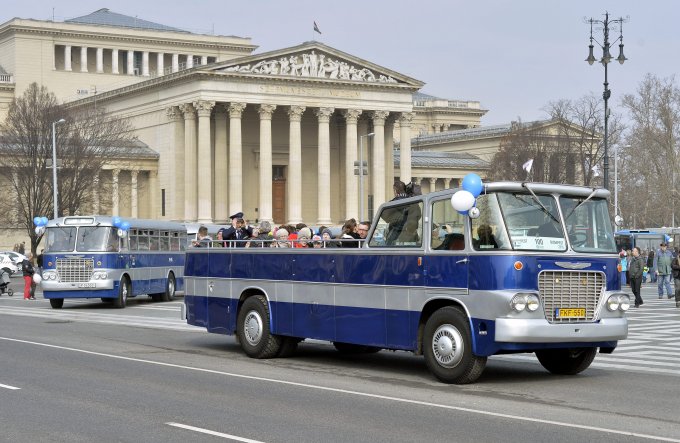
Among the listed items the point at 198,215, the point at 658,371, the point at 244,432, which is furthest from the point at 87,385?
the point at 198,215

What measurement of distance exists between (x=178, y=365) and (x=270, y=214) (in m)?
76.3

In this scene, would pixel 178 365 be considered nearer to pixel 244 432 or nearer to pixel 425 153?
pixel 244 432

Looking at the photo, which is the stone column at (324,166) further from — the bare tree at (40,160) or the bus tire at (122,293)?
the bus tire at (122,293)

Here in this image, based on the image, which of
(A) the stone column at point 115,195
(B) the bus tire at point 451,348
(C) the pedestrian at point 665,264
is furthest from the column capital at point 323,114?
(B) the bus tire at point 451,348

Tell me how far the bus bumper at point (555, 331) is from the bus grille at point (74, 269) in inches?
984

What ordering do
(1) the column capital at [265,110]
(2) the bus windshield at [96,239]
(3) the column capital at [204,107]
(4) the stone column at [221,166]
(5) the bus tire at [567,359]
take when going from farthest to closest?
(4) the stone column at [221,166], (1) the column capital at [265,110], (3) the column capital at [204,107], (2) the bus windshield at [96,239], (5) the bus tire at [567,359]

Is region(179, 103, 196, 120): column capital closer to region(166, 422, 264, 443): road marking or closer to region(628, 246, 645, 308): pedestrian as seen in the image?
region(628, 246, 645, 308): pedestrian

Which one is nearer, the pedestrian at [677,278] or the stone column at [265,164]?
the pedestrian at [677,278]

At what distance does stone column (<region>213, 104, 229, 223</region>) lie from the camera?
320 ft

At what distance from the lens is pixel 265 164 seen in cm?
9588

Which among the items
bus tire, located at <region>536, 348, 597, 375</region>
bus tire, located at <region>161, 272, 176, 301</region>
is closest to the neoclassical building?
bus tire, located at <region>161, 272, 176, 301</region>

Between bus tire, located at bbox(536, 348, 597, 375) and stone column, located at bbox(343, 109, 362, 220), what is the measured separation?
3213 inches

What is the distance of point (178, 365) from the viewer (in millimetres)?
19375

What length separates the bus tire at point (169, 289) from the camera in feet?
149
